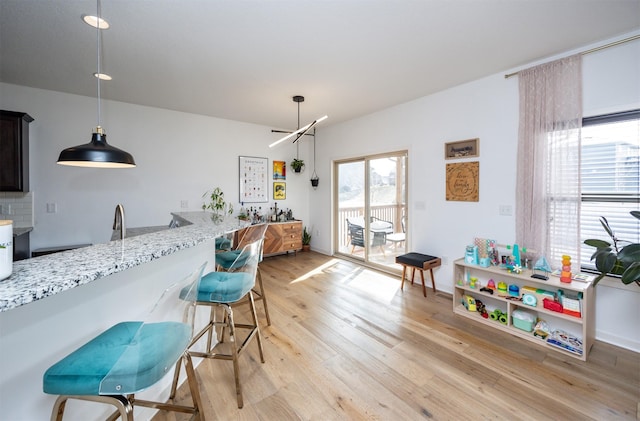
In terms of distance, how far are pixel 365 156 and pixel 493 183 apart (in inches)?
84.3

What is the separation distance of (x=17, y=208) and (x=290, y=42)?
3.94 meters

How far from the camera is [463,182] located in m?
3.31

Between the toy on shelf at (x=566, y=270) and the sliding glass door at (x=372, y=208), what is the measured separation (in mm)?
1918

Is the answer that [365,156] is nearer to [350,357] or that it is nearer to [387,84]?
[387,84]

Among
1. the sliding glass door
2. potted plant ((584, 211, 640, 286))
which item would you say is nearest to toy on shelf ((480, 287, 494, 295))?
potted plant ((584, 211, 640, 286))

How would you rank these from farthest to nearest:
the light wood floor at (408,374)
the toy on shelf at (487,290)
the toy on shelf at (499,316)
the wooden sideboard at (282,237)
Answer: the wooden sideboard at (282,237) → the toy on shelf at (487,290) → the toy on shelf at (499,316) → the light wood floor at (408,374)

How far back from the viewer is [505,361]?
6.96ft

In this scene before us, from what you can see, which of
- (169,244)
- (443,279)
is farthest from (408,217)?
(169,244)

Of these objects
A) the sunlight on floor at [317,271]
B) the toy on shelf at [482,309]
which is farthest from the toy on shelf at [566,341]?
the sunlight on floor at [317,271]

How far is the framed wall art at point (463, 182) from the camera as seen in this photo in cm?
320

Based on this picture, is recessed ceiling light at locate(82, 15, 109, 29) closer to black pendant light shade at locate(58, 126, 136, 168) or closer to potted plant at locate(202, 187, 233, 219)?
black pendant light shade at locate(58, 126, 136, 168)

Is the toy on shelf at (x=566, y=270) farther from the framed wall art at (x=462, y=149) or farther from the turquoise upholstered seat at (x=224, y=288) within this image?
the turquoise upholstered seat at (x=224, y=288)

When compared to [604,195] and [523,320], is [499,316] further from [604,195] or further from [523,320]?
[604,195]

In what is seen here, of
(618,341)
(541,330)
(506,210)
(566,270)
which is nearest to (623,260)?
(566,270)
